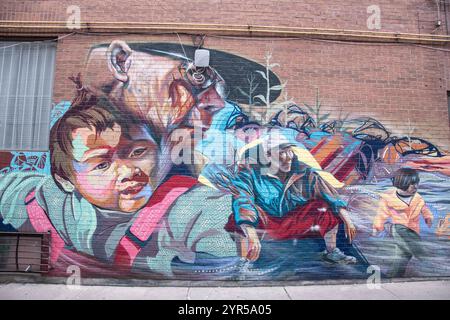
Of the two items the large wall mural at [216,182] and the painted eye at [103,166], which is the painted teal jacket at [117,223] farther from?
the painted eye at [103,166]

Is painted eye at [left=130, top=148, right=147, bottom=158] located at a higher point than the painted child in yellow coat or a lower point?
higher

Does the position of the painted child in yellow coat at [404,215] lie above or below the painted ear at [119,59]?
below

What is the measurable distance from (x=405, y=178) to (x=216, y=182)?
3.56m

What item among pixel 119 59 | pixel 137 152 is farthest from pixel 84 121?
pixel 119 59

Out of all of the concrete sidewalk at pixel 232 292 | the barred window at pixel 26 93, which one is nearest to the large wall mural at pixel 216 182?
the concrete sidewalk at pixel 232 292

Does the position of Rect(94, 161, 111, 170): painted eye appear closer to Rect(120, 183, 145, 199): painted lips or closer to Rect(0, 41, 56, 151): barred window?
Rect(120, 183, 145, 199): painted lips

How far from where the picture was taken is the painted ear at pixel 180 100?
17.7 ft

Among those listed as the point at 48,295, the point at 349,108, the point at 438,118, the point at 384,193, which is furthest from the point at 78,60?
the point at 438,118

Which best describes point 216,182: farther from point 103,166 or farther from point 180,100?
point 103,166

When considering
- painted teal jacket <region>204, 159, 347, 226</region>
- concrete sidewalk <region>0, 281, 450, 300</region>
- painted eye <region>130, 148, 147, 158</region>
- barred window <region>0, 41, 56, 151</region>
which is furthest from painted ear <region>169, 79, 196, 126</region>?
concrete sidewalk <region>0, 281, 450, 300</region>

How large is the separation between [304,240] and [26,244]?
5.01m

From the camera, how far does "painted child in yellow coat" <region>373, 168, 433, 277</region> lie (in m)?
5.32

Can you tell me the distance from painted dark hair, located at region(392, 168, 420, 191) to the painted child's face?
14.8ft

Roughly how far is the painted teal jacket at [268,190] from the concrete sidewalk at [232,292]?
47.7 inches
